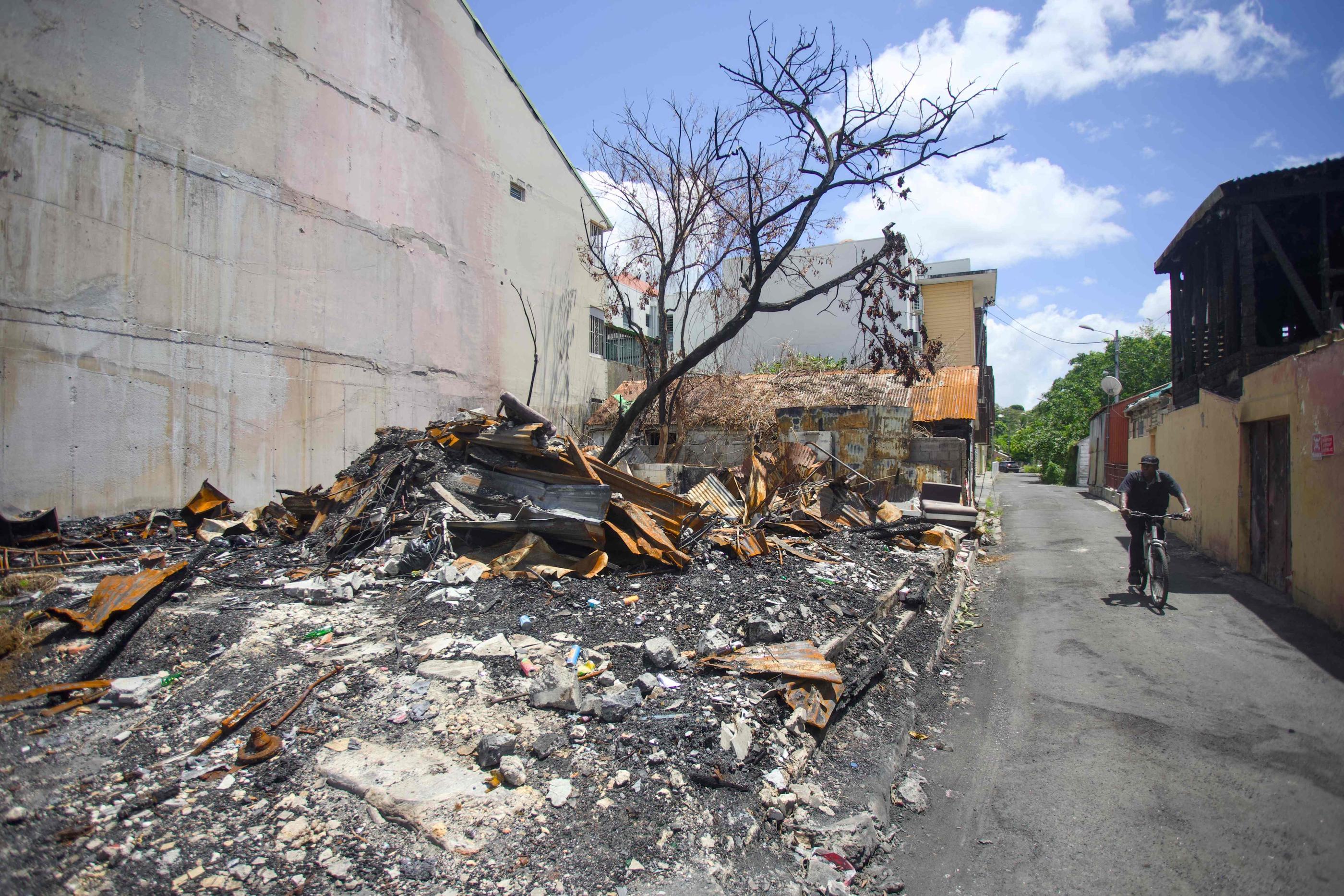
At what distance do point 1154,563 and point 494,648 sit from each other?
7.11 meters

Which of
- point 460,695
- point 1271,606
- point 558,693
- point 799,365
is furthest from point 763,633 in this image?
point 799,365

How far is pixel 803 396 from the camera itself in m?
17.3

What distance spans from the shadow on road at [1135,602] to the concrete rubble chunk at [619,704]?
6.02 metres

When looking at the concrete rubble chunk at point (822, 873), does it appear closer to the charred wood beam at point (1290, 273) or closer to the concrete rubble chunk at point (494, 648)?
the concrete rubble chunk at point (494, 648)

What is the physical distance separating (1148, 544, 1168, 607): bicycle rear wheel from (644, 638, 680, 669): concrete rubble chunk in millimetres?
5839

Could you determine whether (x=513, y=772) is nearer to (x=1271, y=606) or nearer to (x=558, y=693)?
(x=558, y=693)

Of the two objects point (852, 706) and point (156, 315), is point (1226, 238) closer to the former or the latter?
point (852, 706)

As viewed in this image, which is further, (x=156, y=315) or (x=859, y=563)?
(x=156, y=315)

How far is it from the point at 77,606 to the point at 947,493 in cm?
1173

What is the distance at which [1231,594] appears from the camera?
768cm

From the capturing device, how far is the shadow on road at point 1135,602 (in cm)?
704

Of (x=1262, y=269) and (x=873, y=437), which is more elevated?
(x=1262, y=269)

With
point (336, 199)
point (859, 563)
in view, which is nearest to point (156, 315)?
point (336, 199)

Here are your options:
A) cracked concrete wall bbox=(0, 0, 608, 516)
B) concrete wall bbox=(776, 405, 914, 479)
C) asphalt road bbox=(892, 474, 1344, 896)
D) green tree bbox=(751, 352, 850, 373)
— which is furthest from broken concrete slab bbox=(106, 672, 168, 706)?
green tree bbox=(751, 352, 850, 373)
